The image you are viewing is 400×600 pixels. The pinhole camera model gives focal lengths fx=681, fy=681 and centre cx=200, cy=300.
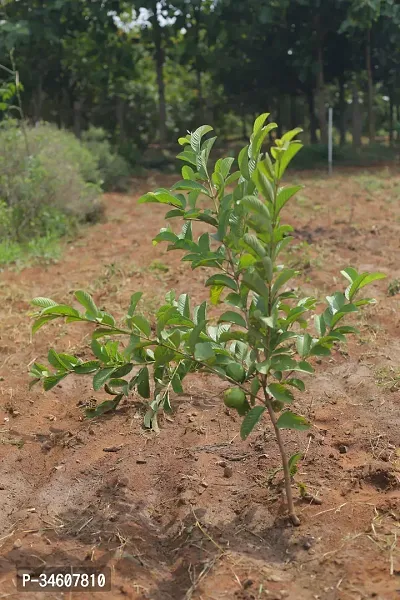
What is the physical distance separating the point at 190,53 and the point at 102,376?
15711 millimetres

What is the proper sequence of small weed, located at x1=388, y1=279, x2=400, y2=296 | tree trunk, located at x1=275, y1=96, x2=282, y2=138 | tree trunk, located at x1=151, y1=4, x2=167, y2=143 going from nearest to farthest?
small weed, located at x1=388, y1=279, x2=400, y2=296, tree trunk, located at x1=151, y1=4, x2=167, y2=143, tree trunk, located at x1=275, y1=96, x2=282, y2=138

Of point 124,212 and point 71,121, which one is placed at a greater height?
point 71,121

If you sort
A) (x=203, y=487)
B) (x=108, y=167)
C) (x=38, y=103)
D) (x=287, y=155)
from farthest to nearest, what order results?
(x=38, y=103)
(x=108, y=167)
(x=203, y=487)
(x=287, y=155)

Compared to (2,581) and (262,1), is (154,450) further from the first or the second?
(262,1)

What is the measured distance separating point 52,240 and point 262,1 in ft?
29.7

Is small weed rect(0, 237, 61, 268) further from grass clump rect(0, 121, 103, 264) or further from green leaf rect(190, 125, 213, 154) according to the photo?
green leaf rect(190, 125, 213, 154)

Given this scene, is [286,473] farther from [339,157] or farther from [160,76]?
[160,76]

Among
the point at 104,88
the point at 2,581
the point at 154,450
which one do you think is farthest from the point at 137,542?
the point at 104,88

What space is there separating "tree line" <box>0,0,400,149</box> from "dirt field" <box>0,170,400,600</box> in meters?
11.5

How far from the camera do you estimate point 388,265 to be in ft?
Answer: 19.9

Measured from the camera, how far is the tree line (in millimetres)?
14562

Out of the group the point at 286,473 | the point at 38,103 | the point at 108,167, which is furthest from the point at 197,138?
the point at 38,103

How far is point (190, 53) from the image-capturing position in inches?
658

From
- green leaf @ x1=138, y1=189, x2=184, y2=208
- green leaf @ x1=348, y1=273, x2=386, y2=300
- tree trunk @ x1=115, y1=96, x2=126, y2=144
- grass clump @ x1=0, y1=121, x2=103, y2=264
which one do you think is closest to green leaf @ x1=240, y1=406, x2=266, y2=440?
green leaf @ x1=348, y1=273, x2=386, y2=300
